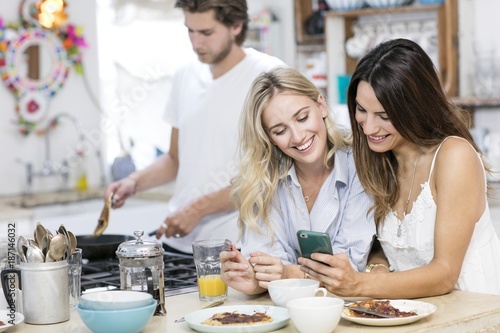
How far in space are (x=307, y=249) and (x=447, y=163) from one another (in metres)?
0.47

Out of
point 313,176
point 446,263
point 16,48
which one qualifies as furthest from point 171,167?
point 16,48

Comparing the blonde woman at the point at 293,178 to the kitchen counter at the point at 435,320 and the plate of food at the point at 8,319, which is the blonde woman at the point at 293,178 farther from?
the plate of food at the point at 8,319

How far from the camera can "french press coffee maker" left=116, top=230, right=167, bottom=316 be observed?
2.09m

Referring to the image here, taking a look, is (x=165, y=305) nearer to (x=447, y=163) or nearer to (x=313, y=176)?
(x=313, y=176)

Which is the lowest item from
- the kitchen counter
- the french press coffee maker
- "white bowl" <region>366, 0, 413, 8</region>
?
the kitchen counter

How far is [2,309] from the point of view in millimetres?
2113

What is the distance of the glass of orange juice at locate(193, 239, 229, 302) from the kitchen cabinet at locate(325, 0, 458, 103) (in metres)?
2.71

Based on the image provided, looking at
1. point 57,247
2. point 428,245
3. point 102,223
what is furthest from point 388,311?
point 102,223

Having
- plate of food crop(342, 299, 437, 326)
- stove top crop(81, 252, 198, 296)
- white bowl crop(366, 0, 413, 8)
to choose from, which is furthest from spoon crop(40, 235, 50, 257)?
white bowl crop(366, 0, 413, 8)

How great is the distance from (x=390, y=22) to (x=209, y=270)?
10.1 ft

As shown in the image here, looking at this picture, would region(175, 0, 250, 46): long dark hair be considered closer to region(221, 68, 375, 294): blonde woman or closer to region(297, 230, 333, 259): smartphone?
region(221, 68, 375, 294): blonde woman

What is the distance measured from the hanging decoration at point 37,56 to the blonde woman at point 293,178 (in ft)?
10.2

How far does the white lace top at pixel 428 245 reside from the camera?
2.32m

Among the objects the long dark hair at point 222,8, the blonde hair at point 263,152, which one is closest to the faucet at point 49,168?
the long dark hair at point 222,8
